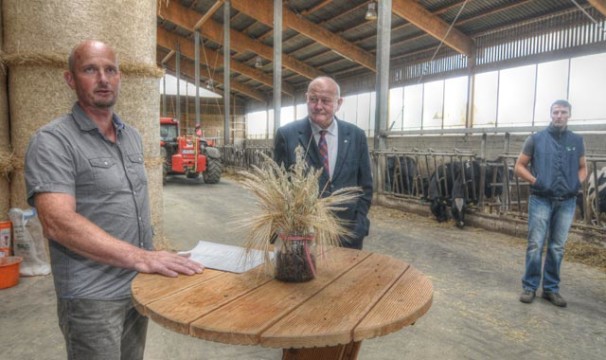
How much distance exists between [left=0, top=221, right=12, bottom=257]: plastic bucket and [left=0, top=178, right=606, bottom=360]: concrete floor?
10.7 inches

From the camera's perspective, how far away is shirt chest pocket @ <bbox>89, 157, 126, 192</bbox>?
146 cm

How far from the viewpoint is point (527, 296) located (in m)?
3.42

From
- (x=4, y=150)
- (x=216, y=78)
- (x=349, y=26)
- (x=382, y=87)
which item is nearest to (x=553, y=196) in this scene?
(x=4, y=150)

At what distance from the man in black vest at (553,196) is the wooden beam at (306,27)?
477 inches

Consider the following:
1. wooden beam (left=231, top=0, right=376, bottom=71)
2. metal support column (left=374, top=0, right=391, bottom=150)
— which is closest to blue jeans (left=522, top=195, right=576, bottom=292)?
metal support column (left=374, top=0, right=391, bottom=150)

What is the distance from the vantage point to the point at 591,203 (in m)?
5.33

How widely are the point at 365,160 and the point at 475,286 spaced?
197cm

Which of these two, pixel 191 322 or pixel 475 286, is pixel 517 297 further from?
pixel 191 322

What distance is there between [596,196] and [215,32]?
1575 cm

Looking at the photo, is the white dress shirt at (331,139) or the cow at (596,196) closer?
the white dress shirt at (331,139)

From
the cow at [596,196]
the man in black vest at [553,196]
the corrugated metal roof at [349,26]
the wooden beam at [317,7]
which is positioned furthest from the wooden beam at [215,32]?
the man in black vest at [553,196]

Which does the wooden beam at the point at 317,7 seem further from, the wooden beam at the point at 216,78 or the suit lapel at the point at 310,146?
the suit lapel at the point at 310,146

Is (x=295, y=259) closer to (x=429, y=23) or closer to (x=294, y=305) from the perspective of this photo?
(x=294, y=305)

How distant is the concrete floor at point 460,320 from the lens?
2.54 metres
